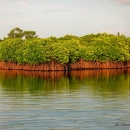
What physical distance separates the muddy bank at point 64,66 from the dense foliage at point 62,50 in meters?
0.63

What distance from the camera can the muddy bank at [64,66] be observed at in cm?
6675

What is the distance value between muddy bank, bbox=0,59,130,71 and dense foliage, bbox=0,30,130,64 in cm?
63

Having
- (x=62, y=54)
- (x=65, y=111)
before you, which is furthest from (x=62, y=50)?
(x=65, y=111)

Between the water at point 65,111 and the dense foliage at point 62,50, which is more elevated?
the dense foliage at point 62,50

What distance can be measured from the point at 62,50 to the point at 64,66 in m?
3.07

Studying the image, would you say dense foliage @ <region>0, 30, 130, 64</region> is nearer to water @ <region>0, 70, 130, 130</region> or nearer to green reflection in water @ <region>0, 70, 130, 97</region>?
green reflection in water @ <region>0, 70, 130, 97</region>

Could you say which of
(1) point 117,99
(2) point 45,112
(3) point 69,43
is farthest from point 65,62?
(2) point 45,112

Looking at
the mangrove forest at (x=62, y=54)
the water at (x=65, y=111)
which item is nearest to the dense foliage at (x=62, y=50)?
the mangrove forest at (x=62, y=54)

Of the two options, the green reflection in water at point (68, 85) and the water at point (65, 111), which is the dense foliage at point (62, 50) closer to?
the green reflection in water at point (68, 85)

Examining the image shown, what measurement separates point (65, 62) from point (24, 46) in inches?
429

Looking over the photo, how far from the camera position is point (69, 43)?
74.5 m

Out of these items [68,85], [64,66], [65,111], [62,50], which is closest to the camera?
[65,111]

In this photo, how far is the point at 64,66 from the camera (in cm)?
6775

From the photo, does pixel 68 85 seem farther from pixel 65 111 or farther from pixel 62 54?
pixel 62 54
